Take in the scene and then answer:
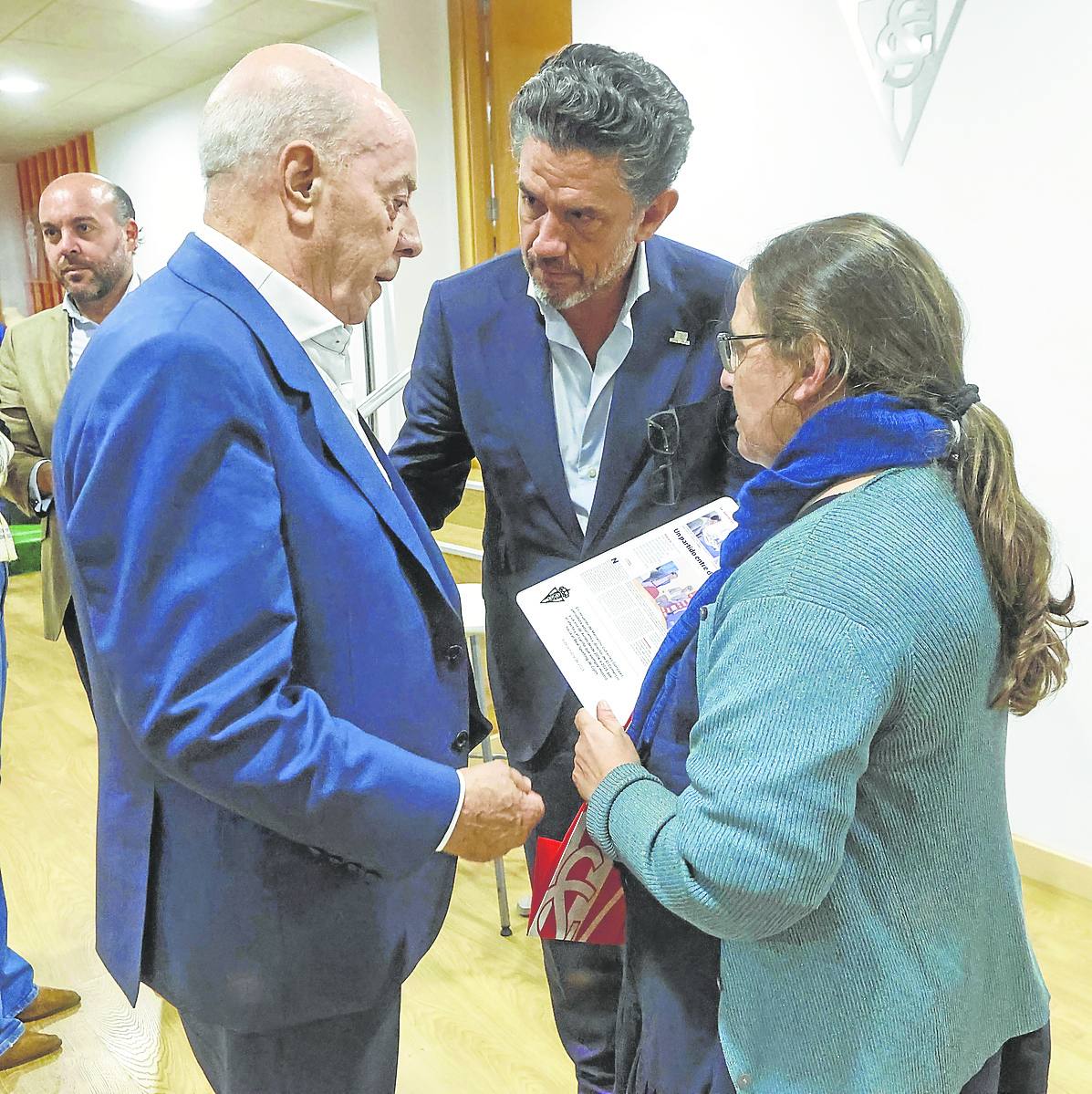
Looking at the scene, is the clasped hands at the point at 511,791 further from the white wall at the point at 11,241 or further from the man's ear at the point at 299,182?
the white wall at the point at 11,241

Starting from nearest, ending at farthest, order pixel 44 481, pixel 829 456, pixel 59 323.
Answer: pixel 829 456, pixel 44 481, pixel 59 323

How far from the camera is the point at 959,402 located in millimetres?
952

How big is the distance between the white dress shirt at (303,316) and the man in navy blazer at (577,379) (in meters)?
0.47

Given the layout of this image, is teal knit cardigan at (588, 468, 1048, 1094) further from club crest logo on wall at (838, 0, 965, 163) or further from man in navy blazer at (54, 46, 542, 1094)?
club crest logo on wall at (838, 0, 965, 163)

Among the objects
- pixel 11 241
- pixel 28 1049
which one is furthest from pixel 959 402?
pixel 11 241

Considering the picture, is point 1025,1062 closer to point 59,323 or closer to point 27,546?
point 59,323

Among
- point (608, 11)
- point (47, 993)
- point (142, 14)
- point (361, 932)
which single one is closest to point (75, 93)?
point (142, 14)

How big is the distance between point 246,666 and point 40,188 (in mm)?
5281

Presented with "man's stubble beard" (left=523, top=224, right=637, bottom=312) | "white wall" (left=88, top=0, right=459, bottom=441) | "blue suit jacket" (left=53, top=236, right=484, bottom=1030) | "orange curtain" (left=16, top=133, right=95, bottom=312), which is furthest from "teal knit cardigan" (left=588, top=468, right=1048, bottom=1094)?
"orange curtain" (left=16, top=133, right=95, bottom=312)

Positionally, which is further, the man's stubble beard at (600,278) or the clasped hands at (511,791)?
the man's stubble beard at (600,278)

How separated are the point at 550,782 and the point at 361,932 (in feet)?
1.90

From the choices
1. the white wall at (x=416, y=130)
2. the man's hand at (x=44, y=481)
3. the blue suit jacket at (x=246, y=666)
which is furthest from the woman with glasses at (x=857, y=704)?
the white wall at (x=416, y=130)

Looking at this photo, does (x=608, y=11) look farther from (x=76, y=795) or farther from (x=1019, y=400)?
(x=76, y=795)

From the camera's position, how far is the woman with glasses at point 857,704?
2.76 ft
